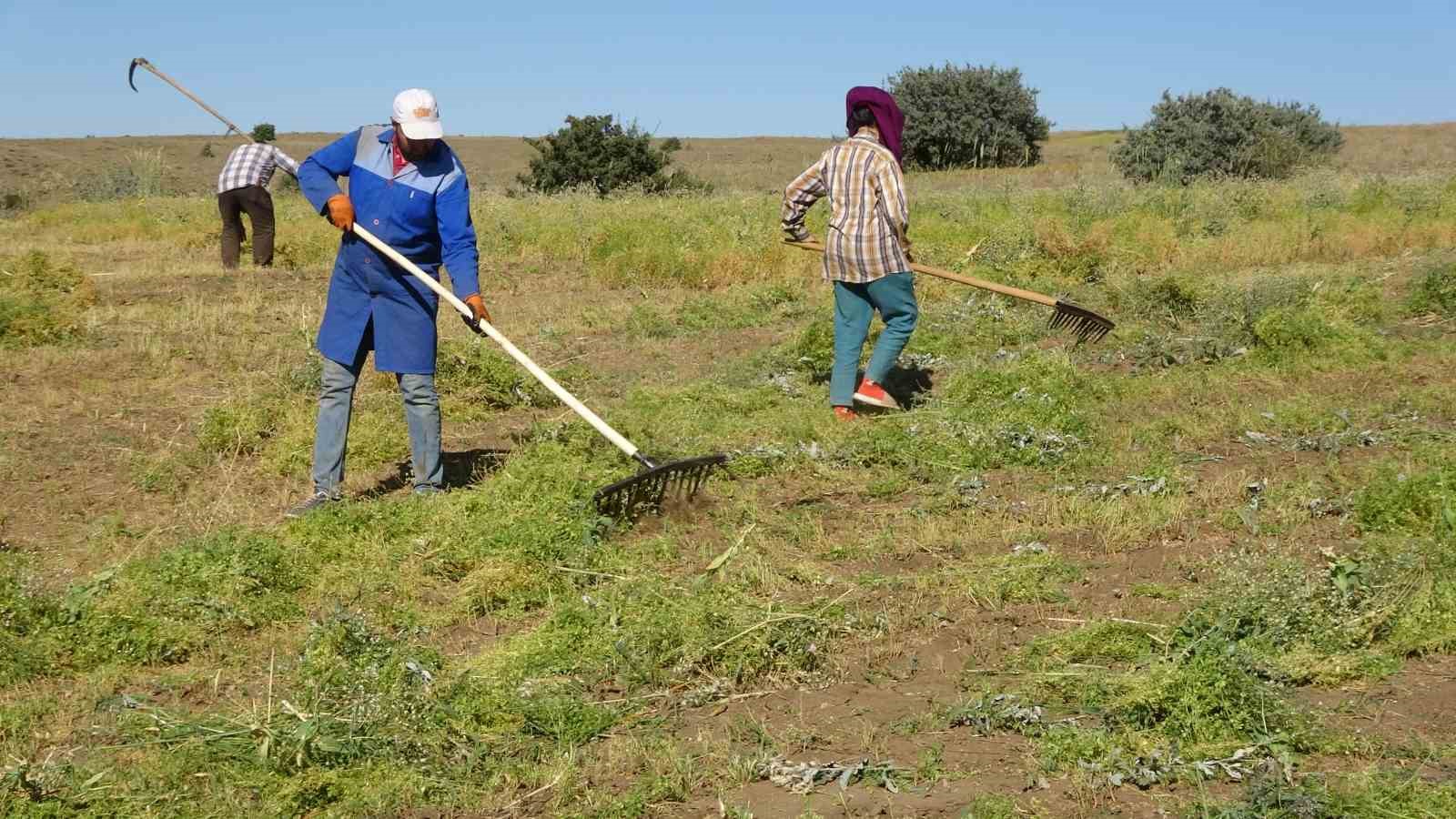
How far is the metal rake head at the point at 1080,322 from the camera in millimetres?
8758

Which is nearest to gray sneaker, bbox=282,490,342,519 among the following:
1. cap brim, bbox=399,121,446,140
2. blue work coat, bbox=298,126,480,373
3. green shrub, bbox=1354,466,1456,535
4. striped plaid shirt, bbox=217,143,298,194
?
blue work coat, bbox=298,126,480,373

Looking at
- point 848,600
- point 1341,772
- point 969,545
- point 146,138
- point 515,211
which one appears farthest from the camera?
point 146,138

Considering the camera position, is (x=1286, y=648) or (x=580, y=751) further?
(x=1286, y=648)

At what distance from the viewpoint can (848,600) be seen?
496 centimetres

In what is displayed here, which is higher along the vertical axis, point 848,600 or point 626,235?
point 626,235

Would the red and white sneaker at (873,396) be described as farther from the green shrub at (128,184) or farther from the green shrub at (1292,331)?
the green shrub at (128,184)

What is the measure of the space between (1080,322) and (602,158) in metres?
17.5

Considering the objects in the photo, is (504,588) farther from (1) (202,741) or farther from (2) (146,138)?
(2) (146,138)

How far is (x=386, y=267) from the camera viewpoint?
19.7 feet

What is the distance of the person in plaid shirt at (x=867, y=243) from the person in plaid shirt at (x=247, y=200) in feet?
22.4

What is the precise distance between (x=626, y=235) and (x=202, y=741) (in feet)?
33.8

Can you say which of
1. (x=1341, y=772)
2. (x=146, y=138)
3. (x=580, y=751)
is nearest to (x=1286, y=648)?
(x=1341, y=772)

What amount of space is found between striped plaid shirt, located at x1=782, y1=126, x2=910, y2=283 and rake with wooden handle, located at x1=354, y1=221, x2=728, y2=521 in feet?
6.30

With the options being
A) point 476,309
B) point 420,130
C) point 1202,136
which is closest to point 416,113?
point 420,130
